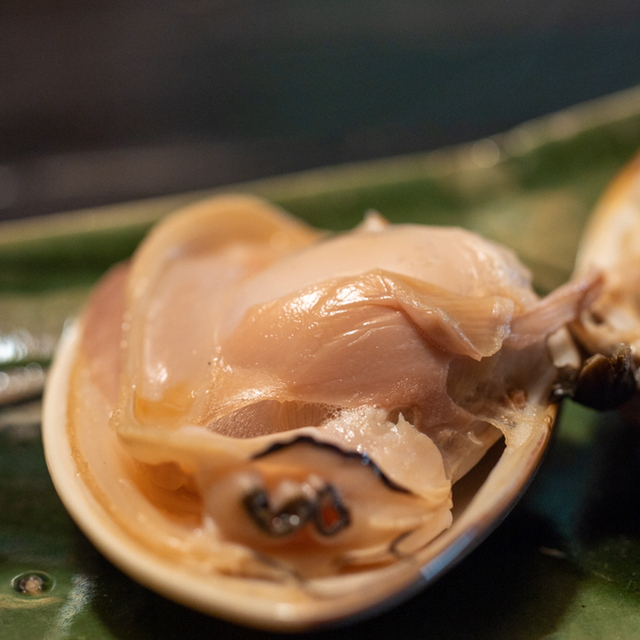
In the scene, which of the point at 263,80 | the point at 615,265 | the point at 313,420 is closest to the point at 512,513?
the point at 313,420

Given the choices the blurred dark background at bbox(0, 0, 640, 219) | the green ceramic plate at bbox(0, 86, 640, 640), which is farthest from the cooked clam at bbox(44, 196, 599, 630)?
the blurred dark background at bbox(0, 0, 640, 219)

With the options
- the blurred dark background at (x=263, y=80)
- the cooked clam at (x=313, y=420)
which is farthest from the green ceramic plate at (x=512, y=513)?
the blurred dark background at (x=263, y=80)

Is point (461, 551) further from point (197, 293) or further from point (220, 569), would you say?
point (197, 293)

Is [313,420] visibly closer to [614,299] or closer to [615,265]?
[614,299]

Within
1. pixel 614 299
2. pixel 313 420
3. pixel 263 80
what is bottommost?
pixel 263 80

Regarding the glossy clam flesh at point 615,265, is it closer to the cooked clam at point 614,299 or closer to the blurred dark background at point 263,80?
the cooked clam at point 614,299

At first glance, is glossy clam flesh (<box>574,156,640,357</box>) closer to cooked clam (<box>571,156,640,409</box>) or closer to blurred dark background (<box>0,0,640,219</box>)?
cooked clam (<box>571,156,640,409</box>)

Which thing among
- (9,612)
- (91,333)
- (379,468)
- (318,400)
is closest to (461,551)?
(379,468)
